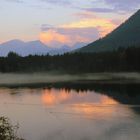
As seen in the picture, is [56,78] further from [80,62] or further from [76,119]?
[76,119]

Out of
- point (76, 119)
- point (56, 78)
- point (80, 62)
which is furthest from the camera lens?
point (80, 62)

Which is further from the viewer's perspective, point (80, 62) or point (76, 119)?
point (80, 62)

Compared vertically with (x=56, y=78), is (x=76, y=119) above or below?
below

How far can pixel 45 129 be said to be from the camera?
28234 millimetres

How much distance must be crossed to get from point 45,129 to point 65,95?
2994 centimetres

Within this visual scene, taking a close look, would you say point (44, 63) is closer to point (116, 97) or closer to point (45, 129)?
point (116, 97)

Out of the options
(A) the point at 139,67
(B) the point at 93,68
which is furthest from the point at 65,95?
(B) the point at 93,68

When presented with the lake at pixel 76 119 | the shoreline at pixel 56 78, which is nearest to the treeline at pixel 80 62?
the shoreline at pixel 56 78

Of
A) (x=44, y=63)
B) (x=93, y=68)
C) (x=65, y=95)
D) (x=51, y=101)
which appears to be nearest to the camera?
(x=51, y=101)

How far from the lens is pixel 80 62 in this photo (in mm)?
111375

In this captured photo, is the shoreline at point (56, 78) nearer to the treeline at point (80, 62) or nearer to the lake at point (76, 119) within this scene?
the treeline at point (80, 62)

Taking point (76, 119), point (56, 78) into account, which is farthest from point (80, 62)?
point (76, 119)

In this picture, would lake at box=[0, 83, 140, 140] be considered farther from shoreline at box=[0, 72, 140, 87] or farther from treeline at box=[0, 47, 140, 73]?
treeline at box=[0, 47, 140, 73]

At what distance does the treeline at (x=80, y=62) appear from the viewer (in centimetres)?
9931
